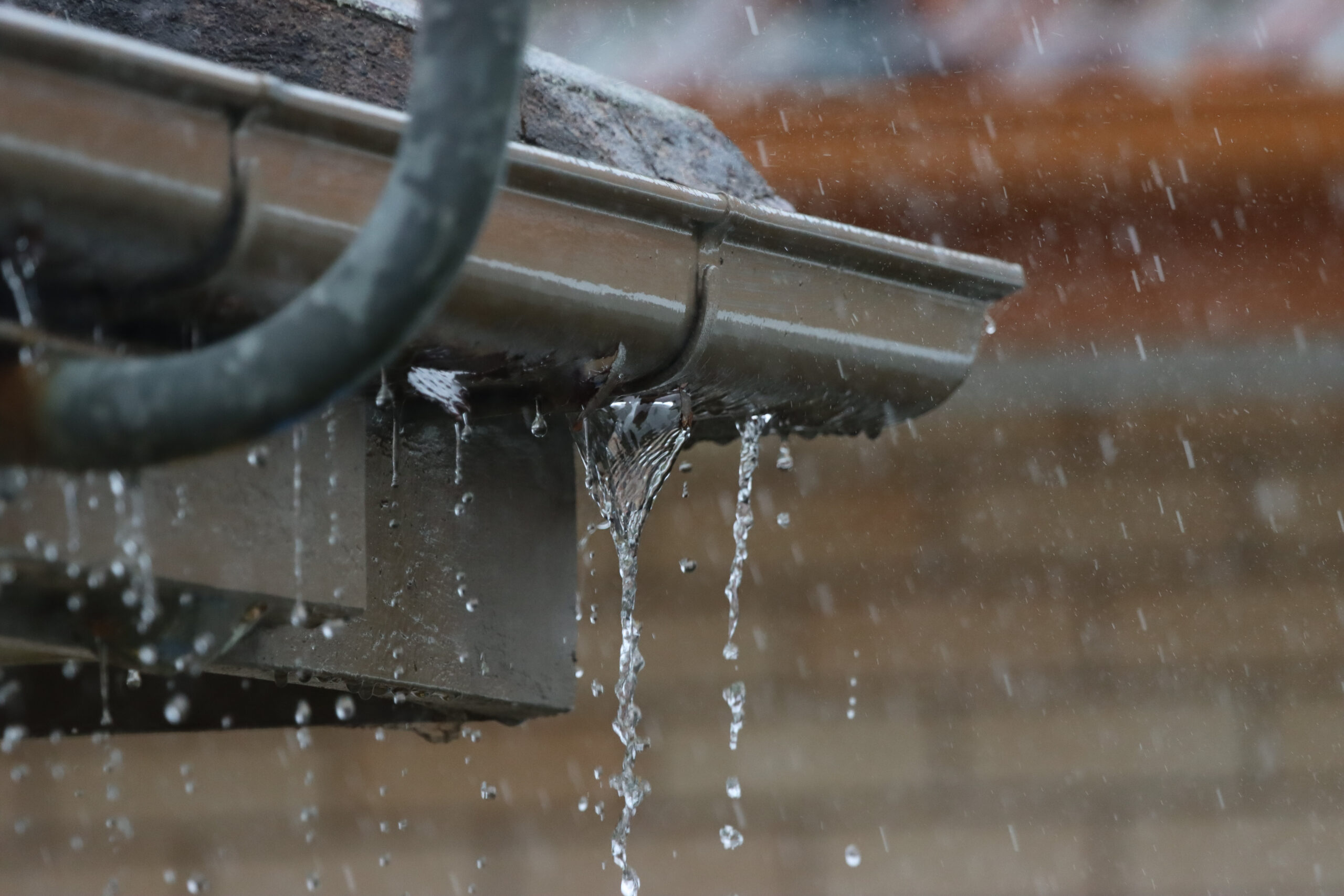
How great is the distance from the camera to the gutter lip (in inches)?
32.1

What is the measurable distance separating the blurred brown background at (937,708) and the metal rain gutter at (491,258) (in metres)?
2.23

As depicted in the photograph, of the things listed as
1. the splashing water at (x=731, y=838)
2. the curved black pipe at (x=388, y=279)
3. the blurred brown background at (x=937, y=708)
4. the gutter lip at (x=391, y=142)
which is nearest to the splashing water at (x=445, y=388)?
the gutter lip at (x=391, y=142)

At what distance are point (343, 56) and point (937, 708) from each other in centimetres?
275

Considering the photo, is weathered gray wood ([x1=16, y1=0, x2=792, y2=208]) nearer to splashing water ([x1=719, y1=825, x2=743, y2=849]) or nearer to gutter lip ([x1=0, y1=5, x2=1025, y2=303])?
gutter lip ([x1=0, y1=5, x2=1025, y2=303])

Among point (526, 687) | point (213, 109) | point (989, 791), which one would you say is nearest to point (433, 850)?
point (989, 791)

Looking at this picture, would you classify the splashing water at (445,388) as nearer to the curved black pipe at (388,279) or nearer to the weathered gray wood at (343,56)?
the weathered gray wood at (343,56)

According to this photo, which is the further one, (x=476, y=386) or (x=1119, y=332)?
(x=1119, y=332)

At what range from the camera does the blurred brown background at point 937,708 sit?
3.63m

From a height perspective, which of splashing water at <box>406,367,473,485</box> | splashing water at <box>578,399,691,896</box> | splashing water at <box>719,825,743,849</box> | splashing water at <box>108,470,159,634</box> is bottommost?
splashing water at <box>719,825,743,849</box>

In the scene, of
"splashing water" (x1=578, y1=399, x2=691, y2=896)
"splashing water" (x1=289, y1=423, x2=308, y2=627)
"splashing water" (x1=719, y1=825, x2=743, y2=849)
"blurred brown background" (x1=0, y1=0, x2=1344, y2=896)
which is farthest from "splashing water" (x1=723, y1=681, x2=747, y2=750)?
"splashing water" (x1=289, y1=423, x2=308, y2=627)

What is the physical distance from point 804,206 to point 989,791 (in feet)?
5.28

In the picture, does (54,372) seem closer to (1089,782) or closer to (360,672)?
(360,672)

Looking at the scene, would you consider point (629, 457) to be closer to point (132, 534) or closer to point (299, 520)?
point (299, 520)

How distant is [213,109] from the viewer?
896 mm
